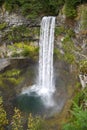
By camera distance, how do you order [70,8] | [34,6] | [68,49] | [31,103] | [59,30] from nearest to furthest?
[31,103] < [70,8] < [68,49] < [59,30] < [34,6]

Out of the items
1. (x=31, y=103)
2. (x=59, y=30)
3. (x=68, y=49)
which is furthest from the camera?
(x=59, y=30)

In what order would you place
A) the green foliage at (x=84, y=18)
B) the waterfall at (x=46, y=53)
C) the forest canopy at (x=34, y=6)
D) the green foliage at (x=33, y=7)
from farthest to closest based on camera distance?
1. the green foliage at (x=33, y=7)
2. the forest canopy at (x=34, y=6)
3. the waterfall at (x=46, y=53)
4. the green foliage at (x=84, y=18)

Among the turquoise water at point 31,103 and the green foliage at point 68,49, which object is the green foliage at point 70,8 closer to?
the green foliage at point 68,49

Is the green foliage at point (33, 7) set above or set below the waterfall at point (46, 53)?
above

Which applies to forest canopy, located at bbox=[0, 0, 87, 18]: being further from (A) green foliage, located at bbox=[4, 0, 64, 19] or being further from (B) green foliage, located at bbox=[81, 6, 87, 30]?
(B) green foliage, located at bbox=[81, 6, 87, 30]

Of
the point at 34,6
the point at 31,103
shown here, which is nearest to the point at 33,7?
A: the point at 34,6

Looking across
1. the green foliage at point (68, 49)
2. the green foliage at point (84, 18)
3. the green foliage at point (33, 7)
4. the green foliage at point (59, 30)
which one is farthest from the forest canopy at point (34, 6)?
the green foliage at point (68, 49)

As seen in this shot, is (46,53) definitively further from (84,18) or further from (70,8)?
(84,18)

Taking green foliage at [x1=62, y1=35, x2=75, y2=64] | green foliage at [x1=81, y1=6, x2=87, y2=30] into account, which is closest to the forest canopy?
green foliage at [x1=81, y1=6, x2=87, y2=30]

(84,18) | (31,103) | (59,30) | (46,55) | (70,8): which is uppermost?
(70,8)

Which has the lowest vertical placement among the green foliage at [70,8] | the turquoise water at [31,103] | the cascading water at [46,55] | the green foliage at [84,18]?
the turquoise water at [31,103]

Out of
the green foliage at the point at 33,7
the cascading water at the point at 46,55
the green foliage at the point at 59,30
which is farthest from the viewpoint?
the green foliage at the point at 33,7

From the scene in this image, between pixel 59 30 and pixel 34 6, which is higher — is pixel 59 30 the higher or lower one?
the lower one

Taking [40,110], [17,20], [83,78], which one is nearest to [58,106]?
[40,110]
